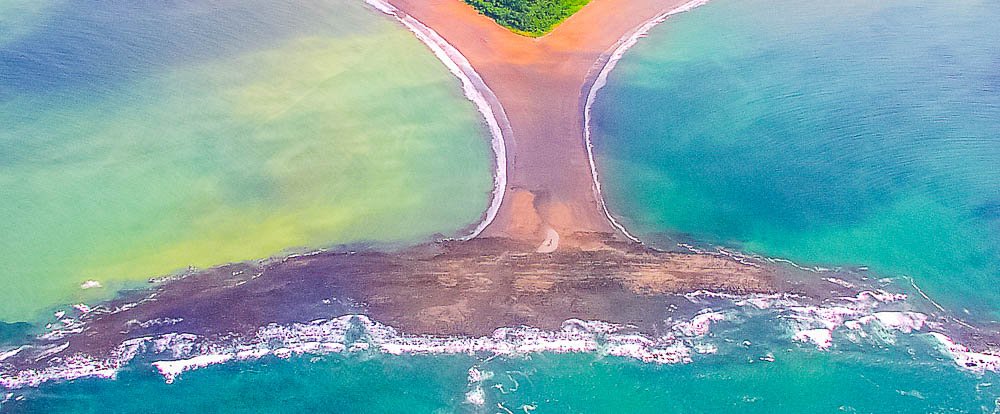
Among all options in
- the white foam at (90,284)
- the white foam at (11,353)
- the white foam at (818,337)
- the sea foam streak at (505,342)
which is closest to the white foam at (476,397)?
the sea foam streak at (505,342)

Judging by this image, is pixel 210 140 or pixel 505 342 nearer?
pixel 505 342

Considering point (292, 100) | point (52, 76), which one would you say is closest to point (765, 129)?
point (292, 100)

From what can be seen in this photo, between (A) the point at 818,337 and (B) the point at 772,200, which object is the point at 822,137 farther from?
(A) the point at 818,337

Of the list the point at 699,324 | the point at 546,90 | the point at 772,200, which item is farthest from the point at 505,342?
the point at 546,90

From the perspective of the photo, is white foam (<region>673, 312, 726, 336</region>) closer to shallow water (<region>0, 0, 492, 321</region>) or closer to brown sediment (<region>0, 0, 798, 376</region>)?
brown sediment (<region>0, 0, 798, 376</region>)

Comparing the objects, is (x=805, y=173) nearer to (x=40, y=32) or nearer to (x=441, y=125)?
(x=441, y=125)

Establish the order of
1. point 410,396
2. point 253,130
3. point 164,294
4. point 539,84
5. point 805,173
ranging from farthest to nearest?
point 539,84 → point 253,130 → point 805,173 → point 164,294 → point 410,396

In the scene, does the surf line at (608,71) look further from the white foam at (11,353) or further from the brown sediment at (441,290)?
the white foam at (11,353)
